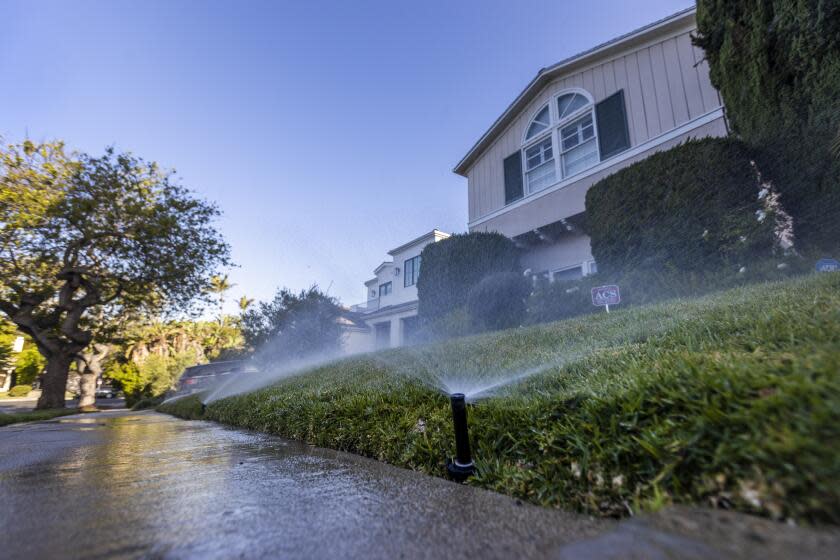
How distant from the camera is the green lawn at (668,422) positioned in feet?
2.85

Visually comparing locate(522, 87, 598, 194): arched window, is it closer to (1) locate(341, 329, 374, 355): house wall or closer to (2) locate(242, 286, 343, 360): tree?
(2) locate(242, 286, 343, 360): tree

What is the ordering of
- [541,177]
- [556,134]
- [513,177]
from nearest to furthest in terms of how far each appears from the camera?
[556,134] → [541,177] → [513,177]

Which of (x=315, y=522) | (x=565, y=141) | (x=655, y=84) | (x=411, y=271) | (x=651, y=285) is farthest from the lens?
(x=411, y=271)

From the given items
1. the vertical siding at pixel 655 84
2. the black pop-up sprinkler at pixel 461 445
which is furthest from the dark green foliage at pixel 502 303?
the black pop-up sprinkler at pixel 461 445

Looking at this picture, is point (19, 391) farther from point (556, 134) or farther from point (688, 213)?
point (688, 213)

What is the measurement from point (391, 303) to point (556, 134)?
37.4ft

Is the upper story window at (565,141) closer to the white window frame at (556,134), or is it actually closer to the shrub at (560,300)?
the white window frame at (556,134)

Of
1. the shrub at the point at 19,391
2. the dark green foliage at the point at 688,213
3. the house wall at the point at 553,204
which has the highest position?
the house wall at the point at 553,204

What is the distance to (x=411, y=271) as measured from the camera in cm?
1756

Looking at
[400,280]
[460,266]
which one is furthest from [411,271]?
[460,266]

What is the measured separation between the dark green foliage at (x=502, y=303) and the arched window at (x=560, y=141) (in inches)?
134

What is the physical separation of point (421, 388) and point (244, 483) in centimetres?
134

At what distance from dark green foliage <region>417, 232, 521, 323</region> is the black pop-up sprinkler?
7.60 meters

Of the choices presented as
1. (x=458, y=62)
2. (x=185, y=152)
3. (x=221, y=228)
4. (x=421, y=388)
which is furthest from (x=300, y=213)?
(x=421, y=388)
